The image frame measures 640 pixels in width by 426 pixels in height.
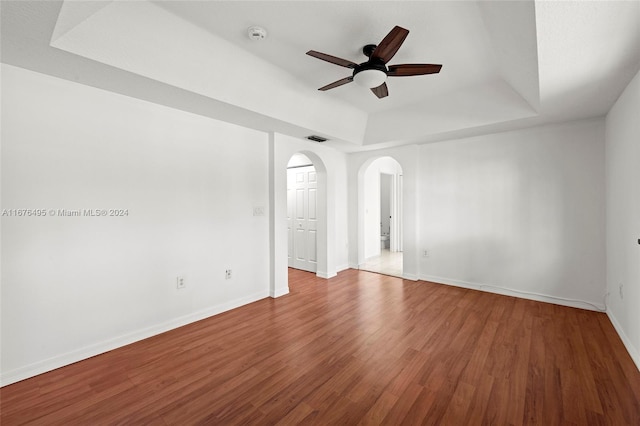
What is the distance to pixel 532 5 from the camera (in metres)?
1.53

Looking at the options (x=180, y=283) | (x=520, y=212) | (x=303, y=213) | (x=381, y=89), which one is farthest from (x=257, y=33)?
(x=520, y=212)

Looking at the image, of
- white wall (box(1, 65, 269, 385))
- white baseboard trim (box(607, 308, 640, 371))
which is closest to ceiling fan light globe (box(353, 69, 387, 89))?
white wall (box(1, 65, 269, 385))

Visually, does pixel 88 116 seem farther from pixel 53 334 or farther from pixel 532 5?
pixel 532 5

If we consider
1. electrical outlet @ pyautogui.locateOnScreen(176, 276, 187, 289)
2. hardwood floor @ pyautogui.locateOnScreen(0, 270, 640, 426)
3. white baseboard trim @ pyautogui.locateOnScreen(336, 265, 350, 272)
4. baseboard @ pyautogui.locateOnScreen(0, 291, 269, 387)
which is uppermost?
electrical outlet @ pyautogui.locateOnScreen(176, 276, 187, 289)

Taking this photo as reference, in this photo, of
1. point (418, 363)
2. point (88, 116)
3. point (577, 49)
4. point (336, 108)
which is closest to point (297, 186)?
point (336, 108)

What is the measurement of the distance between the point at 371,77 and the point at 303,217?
3.42m

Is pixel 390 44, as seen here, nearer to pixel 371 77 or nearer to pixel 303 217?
pixel 371 77

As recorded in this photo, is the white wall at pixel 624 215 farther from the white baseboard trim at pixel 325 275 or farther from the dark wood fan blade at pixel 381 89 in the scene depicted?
the white baseboard trim at pixel 325 275

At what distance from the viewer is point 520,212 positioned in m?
3.77

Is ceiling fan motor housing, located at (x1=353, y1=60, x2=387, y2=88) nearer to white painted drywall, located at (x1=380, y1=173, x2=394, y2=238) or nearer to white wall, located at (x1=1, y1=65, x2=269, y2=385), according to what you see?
white wall, located at (x1=1, y1=65, x2=269, y2=385)

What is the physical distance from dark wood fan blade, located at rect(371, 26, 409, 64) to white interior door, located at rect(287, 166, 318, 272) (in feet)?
9.92

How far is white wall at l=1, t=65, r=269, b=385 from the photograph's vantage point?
82.8 inches

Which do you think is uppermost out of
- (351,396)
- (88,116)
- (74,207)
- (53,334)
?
(88,116)

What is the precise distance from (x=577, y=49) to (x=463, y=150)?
2421 mm
